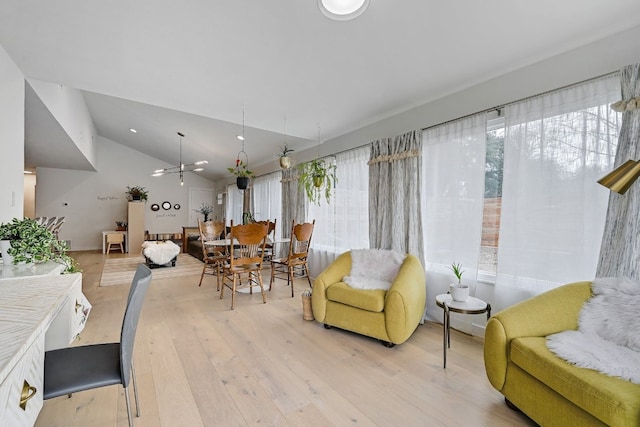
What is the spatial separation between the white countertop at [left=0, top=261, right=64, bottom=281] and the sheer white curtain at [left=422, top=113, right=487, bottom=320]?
315 centimetres

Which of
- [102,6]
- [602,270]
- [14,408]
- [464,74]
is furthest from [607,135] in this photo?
[102,6]

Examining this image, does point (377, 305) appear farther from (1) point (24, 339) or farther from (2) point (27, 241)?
(2) point (27, 241)

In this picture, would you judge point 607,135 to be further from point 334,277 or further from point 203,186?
point 203,186

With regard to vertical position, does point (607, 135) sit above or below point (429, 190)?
above

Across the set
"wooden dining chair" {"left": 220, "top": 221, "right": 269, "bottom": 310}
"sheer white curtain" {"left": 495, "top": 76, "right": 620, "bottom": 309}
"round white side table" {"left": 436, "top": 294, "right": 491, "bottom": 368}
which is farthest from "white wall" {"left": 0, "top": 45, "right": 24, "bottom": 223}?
"sheer white curtain" {"left": 495, "top": 76, "right": 620, "bottom": 309}

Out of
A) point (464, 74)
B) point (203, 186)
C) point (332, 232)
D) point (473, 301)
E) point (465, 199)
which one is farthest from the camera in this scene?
point (203, 186)

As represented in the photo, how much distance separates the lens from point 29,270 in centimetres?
179

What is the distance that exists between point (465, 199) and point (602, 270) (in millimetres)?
1105

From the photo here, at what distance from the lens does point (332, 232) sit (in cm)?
456

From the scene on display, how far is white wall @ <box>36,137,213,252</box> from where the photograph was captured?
8219mm

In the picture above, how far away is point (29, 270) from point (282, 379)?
178cm

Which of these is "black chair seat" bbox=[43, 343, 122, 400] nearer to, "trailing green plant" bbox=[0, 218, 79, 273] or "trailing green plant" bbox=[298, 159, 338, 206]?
"trailing green plant" bbox=[0, 218, 79, 273]

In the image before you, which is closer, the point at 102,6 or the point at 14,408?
the point at 14,408

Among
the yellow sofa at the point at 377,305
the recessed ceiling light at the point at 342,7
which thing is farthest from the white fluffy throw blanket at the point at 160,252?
the recessed ceiling light at the point at 342,7
